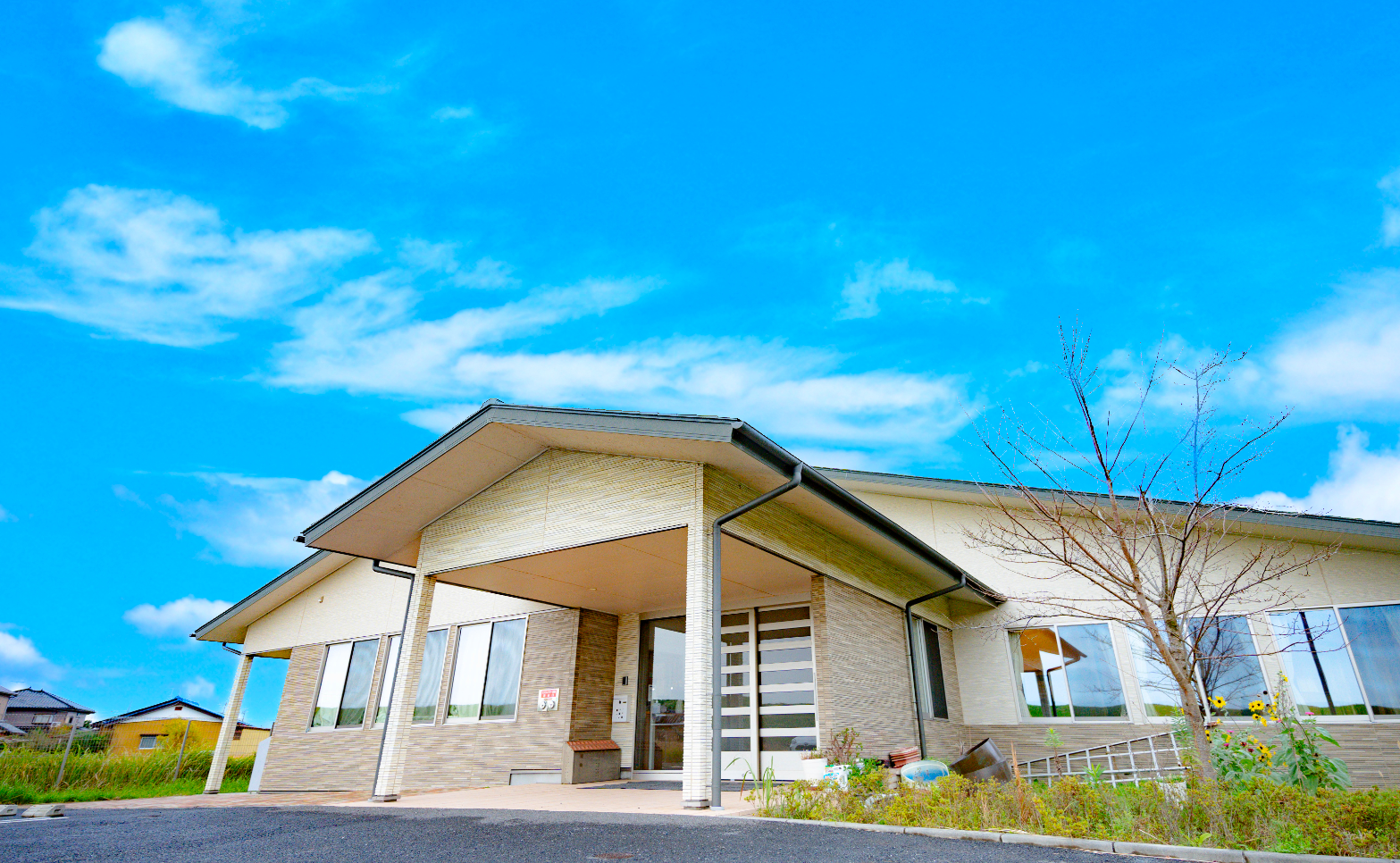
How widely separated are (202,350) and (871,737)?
5373 centimetres

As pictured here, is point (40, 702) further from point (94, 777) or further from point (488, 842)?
point (488, 842)

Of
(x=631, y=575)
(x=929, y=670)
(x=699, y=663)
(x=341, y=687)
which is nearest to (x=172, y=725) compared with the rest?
(x=341, y=687)

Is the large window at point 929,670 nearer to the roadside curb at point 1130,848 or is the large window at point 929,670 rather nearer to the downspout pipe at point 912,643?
the downspout pipe at point 912,643

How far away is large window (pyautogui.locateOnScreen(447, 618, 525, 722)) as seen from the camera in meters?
12.7

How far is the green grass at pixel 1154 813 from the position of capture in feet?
13.3

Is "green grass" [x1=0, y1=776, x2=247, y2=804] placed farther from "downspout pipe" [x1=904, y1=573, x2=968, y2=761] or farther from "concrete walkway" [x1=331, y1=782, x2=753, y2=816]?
"downspout pipe" [x1=904, y1=573, x2=968, y2=761]

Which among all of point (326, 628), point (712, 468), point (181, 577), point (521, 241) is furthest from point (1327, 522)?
point (181, 577)

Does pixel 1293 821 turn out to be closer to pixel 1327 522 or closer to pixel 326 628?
pixel 1327 522

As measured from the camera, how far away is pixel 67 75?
19.1 meters

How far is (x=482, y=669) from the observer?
13266mm

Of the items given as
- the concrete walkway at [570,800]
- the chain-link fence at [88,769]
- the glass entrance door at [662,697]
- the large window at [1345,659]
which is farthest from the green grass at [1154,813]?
the chain-link fence at [88,769]

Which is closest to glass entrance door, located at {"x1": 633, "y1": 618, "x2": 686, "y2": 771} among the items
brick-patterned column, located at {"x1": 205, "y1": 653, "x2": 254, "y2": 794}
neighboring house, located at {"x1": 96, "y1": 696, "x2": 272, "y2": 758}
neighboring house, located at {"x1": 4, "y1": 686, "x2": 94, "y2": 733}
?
brick-patterned column, located at {"x1": 205, "y1": 653, "x2": 254, "y2": 794}

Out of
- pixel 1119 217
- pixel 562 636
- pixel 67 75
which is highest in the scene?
pixel 67 75

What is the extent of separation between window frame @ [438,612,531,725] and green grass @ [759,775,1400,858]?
7.55 meters
